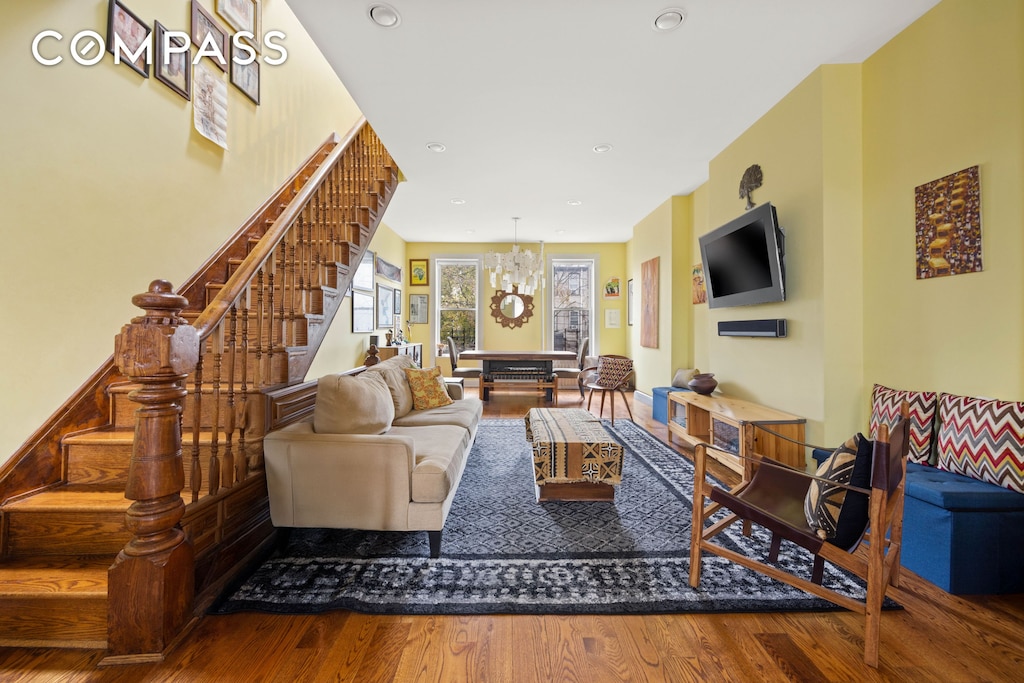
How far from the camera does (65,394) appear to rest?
1993 millimetres

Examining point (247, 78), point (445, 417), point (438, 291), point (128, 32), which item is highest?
point (247, 78)

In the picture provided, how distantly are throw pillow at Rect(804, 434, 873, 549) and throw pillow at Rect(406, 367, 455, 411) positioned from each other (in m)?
2.71

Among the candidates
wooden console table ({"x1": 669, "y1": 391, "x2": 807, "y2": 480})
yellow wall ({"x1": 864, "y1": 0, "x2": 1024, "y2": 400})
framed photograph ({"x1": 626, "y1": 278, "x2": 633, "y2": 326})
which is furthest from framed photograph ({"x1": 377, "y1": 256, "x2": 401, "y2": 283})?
yellow wall ({"x1": 864, "y1": 0, "x2": 1024, "y2": 400})

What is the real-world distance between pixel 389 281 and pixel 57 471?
532 cm

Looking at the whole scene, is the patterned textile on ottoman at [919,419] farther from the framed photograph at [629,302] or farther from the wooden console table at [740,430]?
the framed photograph at [629,302]

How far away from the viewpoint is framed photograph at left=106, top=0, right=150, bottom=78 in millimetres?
2205

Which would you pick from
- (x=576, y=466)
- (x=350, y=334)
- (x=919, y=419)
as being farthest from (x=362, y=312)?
(x=919, y=419)

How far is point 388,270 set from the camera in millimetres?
6797

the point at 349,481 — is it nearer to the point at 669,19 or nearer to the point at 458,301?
the point at 669,19

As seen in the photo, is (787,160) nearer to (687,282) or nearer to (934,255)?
(934,255)

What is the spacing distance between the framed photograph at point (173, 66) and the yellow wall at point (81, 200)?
5 cm

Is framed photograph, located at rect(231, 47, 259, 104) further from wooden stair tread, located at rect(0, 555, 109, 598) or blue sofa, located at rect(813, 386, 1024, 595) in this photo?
blue sofa, located at rect(813, 386, 1024, 595)

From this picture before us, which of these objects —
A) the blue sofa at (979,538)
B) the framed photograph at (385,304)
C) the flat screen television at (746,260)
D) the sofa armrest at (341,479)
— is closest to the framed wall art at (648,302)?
the flat screen television at (746,260)

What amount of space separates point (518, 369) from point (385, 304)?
2.47m
